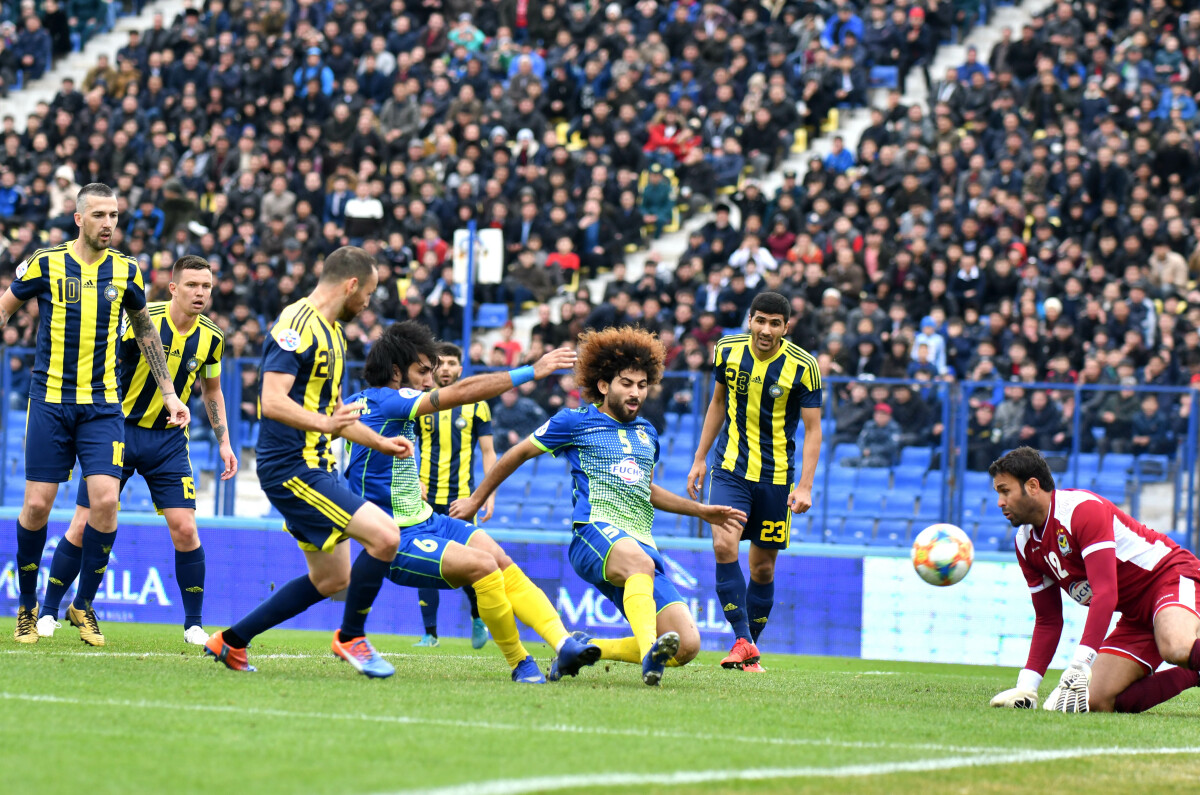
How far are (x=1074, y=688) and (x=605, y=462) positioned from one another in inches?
109

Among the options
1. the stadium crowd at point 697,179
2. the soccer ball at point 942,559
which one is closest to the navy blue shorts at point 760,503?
the soccer ball at point 942,559

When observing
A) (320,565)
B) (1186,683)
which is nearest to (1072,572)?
(1186,683)

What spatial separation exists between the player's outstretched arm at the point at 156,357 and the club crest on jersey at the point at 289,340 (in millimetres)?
2077

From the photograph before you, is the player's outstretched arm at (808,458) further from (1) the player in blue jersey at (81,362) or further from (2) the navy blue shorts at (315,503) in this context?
(1) the player in blue jersey at (81,362)

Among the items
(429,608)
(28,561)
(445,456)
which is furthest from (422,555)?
(429,608)

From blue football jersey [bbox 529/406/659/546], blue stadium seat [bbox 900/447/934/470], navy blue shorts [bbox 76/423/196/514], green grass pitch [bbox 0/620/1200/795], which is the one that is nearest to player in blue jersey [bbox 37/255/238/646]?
navy blue shorts [bbox 76/423/196/514]

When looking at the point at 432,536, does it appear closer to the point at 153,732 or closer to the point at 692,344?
the point at 153,732

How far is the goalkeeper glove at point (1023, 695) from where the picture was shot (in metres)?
7.83

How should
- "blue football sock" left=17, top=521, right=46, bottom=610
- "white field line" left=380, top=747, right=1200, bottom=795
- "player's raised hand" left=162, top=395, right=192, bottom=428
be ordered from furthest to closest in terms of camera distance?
"blue football sock" left=17, top=521, right=46, bottom=610
"player's raised hand" left=162, top=395, right=192, bottom=428
"white field line" left=380, top=747, right=1200, bottom=795

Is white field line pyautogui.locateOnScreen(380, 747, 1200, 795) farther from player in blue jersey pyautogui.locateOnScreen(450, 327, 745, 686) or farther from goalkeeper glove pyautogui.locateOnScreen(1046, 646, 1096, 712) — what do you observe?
player in blue jersey pyautogui.locateOnScreen(450, 327, 745, 686)

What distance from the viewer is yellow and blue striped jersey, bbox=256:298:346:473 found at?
286 inches

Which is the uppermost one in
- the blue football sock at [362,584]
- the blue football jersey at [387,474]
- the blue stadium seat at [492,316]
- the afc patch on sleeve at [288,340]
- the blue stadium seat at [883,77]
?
the blue stadium seat at [883,77]

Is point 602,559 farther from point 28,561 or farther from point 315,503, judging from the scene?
point 28,561

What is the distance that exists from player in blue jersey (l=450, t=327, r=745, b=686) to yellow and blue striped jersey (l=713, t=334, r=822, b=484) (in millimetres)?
1832
